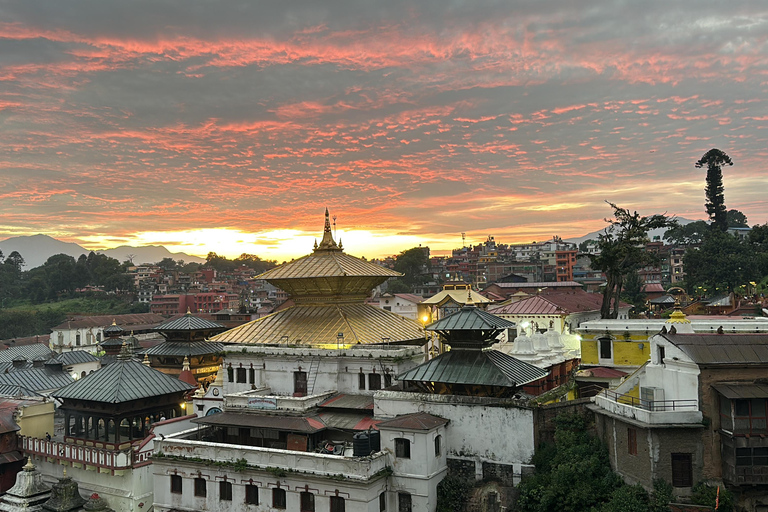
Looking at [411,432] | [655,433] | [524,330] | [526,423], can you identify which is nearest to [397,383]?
[411,432]

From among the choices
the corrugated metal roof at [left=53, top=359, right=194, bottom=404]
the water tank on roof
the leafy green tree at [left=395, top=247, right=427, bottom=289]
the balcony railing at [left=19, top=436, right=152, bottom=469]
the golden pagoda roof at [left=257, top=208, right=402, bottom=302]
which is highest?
the leafy green tree at [left=395, top=247, right=427, bottom=289]

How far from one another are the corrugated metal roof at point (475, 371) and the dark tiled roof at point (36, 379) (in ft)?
110

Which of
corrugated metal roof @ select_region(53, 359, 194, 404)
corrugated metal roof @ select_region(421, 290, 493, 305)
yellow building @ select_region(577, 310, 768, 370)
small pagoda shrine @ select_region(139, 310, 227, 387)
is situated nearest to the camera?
corrugated metal roof @ select_region(53, 359, 194, 404)

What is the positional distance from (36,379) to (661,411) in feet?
156

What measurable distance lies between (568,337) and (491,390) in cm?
2859

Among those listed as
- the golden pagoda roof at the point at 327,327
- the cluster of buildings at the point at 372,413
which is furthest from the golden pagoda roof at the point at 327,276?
the golden pagoda roof at the point at 327,327

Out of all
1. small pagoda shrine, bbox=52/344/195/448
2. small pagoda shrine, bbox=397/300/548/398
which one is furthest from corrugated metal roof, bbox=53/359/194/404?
small pagoda shrine, bbox=397/300/548/398

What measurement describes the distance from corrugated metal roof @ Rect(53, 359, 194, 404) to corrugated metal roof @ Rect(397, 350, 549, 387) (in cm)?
1587

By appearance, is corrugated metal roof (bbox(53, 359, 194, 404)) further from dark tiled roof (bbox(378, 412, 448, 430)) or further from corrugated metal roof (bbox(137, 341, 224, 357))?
dark tiled roof (bbox(378, 412, 448, 430))

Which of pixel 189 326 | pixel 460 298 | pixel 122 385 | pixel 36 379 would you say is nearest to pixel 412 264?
pixel 460 298

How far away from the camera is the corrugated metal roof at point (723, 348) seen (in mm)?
24719

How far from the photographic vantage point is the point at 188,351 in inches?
2100

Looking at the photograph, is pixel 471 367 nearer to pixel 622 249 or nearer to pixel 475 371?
pixel 475 371

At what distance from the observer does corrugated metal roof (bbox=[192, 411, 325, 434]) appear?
31.5 metres
